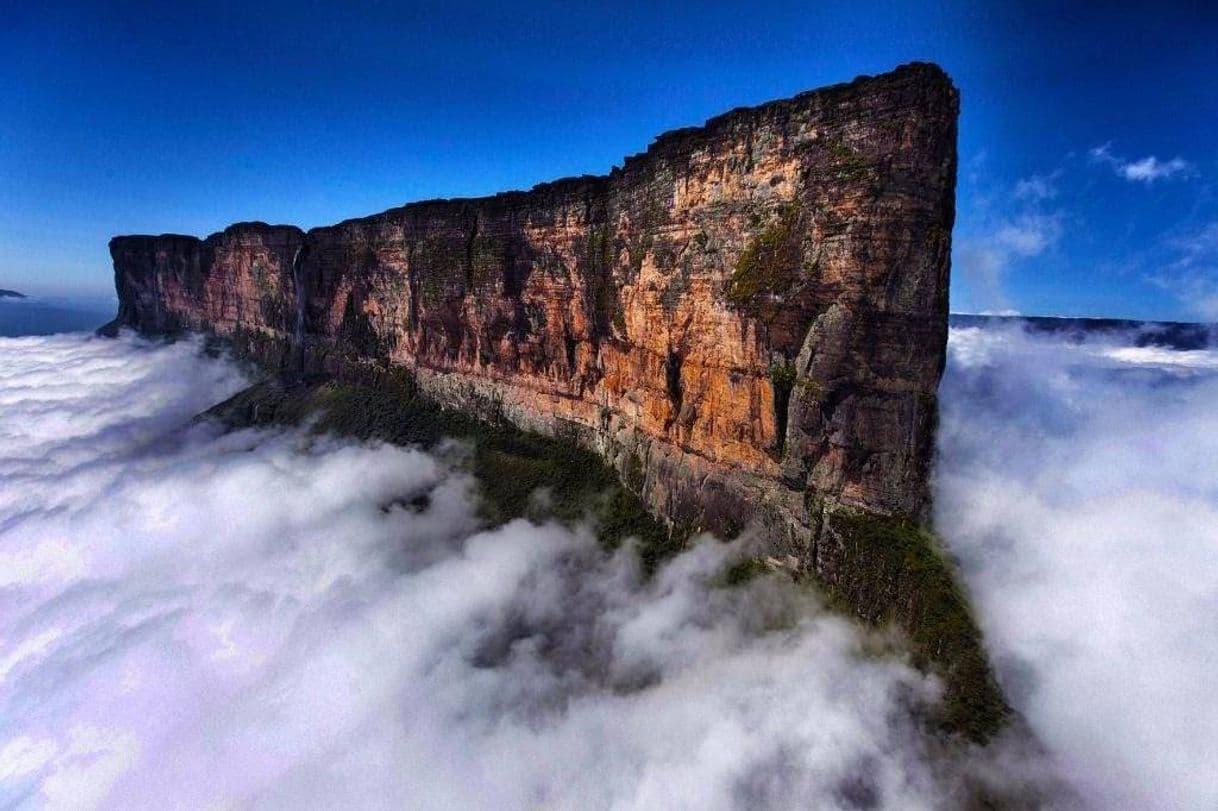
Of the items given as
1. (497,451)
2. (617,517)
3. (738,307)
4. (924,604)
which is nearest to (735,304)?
(738,307)

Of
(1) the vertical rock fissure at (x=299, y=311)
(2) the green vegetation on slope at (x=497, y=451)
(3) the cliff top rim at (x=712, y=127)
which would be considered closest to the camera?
(3) the cliff top rim at (x=712, y=127)

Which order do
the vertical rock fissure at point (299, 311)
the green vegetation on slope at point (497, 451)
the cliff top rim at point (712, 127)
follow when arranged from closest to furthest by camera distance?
the cliff top rim at point (712, 127)
the green vegetation on slope at point (497, 451)
the vertical rock fissure at point (299, 311)

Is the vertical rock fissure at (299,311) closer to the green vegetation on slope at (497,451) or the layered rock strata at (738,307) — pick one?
the green vegetation on slope at (497,451)

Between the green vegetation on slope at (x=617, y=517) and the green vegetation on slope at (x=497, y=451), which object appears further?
the green vegetation on slope at (x=497, y=451)

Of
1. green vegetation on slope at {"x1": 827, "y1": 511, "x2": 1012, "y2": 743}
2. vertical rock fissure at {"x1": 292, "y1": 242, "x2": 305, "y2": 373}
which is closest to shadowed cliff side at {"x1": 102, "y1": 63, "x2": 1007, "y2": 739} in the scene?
green vegetation on slope at {"x1": 827, "y1": 511, "x2": 1012, "y2": 743}

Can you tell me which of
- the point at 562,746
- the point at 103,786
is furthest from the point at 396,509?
the point at 562,746

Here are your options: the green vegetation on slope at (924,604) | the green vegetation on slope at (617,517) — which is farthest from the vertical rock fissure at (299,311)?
the green vegetation on slope at (924,604)

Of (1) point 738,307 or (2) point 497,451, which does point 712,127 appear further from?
(2) point 497,451
